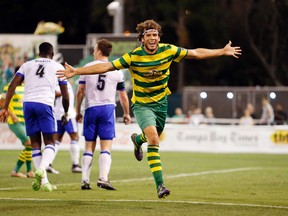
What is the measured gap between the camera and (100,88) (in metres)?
16.7

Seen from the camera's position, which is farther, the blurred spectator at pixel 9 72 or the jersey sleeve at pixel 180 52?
the blurred spectator at pixel 9 72

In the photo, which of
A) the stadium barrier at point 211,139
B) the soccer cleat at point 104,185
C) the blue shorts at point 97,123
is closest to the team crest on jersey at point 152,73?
the blue shorts at point 97,123

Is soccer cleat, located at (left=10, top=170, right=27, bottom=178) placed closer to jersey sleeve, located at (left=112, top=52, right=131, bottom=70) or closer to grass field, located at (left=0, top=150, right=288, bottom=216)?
grass field, located at (left=0, top=150, right=288, bottom=216)

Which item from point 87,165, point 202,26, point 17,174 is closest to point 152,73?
point 87,165

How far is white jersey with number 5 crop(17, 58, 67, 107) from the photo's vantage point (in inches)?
631

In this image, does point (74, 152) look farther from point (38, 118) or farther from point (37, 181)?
point (37, 181)

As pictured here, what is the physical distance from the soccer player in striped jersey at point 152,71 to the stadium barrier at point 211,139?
680 inches

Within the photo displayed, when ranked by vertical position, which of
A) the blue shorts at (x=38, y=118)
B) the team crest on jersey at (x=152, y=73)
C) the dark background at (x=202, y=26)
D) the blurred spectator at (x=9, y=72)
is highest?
the dark background at (x=202, y=26)

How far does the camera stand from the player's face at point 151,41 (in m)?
14.4

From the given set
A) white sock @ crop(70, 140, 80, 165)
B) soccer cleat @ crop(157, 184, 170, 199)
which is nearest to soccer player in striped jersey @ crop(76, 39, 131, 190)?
soccer cleat @ crop(157, 184, 170, 199)

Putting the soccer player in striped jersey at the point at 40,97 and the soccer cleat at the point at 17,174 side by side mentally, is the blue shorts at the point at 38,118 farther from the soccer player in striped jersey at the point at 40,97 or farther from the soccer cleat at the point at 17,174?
the soccer cleat at the point at 17,174

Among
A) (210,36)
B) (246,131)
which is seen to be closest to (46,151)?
(246,131)

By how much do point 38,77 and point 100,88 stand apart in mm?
1146

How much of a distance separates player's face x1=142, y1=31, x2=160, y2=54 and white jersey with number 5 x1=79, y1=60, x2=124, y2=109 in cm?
236
